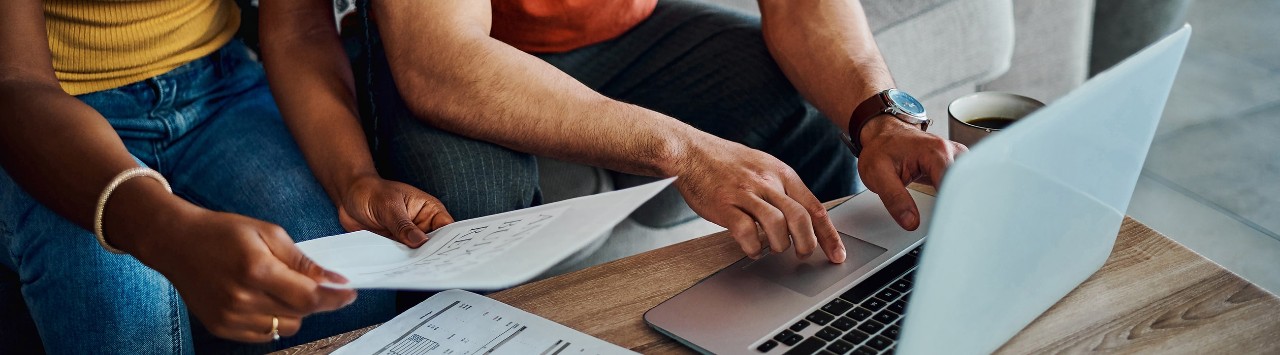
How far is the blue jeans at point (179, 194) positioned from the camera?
0.97 metres

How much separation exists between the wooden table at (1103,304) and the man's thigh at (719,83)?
36 centimetres

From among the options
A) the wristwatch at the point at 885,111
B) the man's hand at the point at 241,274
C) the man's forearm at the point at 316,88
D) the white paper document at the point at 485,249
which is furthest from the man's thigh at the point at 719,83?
the man's hand at the point at 241,274

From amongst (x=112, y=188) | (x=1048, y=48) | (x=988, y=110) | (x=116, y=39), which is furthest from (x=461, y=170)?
(x=1048, y=48)

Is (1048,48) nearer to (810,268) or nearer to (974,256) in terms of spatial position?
(810,268)

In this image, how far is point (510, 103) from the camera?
107cm

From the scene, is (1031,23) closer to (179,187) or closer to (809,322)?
(809,322)

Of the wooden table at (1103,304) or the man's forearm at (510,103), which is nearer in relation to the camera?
the wooden table at (1103,304)

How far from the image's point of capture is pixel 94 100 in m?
1.13

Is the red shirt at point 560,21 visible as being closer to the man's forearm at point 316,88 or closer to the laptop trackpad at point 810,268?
the man's forearm at point 316,88

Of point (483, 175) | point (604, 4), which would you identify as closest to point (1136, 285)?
point (483, 175)

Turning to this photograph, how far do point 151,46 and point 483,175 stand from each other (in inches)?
17.8

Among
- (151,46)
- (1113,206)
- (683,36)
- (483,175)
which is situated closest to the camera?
(1113,206)

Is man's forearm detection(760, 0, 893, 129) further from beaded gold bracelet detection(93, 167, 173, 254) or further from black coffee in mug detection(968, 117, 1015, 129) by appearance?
beaded gold bracelet detection(93, 167, 173, 254)

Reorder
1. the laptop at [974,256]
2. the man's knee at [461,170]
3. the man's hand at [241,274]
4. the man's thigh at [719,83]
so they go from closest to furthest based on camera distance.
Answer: the laptop at [974,256]
the man's hand at [241,274]
the man's knee at [461,170]
the man's thigh at [719,83]
